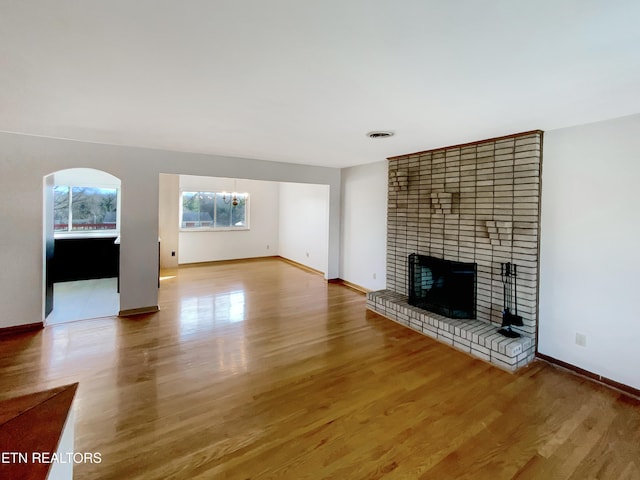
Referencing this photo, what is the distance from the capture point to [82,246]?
5.81 meters

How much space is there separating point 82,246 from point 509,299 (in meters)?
7.27

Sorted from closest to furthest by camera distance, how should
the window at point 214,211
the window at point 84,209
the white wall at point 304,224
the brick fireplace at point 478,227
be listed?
the brick fireplace at point 478,227 < the window at point 84,209 < the white wall at point 304,224 < the window at point 214,211

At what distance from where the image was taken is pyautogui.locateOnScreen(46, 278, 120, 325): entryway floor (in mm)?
3982

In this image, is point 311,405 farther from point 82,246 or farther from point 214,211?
point 214,211

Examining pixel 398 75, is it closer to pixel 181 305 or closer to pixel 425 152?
pixel 425 152

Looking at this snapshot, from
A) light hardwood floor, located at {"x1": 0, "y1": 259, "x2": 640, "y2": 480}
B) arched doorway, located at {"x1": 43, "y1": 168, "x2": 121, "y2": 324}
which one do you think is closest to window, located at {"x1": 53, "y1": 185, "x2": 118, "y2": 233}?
arched doorway, located at {"x1": 43, "y1": 168, "x2": 121, "y2": 324}

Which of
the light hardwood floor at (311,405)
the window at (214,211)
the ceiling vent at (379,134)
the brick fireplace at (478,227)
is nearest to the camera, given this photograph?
the light hardwood floor at (311,405)

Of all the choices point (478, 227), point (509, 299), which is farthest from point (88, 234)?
point (509, 299)

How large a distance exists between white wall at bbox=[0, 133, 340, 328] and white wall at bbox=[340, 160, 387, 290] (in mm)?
1786

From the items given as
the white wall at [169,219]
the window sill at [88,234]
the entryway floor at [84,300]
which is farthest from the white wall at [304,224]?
the window sill at [88,234]

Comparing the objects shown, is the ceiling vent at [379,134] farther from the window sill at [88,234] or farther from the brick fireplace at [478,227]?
the window sill at [88,234]

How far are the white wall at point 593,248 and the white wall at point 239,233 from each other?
6.88m

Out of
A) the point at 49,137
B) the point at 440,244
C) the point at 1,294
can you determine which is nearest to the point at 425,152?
the point at 440,244

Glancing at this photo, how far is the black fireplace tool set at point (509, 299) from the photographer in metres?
3.04
